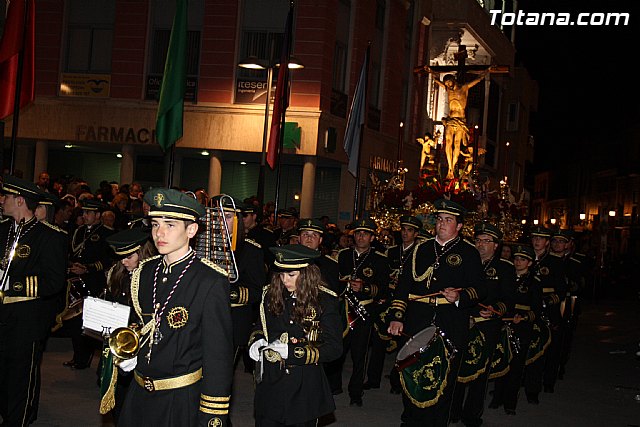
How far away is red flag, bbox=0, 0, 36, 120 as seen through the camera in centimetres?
1277

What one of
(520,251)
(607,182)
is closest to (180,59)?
(520,251)

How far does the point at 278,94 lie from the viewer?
58.5 ft

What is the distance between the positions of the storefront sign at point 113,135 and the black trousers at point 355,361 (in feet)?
59.5

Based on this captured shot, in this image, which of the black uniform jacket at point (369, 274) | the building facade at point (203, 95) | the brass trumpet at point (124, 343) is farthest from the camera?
the building facade at point (203, 95)

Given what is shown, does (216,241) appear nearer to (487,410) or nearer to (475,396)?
(475,396)

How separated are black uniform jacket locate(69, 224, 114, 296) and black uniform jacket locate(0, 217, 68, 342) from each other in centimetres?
483

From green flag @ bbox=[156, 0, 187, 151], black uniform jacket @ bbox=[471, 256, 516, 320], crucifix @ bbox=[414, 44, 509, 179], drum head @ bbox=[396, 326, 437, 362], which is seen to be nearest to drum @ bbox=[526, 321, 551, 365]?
black uniform jacket @ bbox=[471, 256, 516, 320]

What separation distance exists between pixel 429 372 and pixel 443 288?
868 mm

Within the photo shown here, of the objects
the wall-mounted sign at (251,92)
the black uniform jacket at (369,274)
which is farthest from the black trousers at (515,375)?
the wall-mounted sign at (251,92)

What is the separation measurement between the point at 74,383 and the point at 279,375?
18.5 ft

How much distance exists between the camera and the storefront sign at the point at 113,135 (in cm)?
2930

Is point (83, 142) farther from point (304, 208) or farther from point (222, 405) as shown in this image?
point (222, 405)

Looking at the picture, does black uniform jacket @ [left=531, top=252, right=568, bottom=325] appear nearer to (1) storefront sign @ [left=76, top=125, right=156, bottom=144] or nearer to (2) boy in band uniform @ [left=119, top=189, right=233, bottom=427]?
(2) boy in band uniform @ [left=119, top=189, right=233, bottom=427]

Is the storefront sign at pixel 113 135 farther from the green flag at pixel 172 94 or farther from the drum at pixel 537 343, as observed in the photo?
the drum at pixel 537 343
